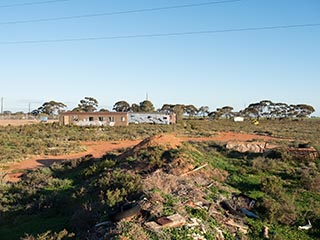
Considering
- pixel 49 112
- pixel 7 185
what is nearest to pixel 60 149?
pixel 7 185

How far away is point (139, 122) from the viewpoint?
59.2 meters

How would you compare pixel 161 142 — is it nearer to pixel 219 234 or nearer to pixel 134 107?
pixel 219 234

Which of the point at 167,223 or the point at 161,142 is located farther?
the point at 161,142

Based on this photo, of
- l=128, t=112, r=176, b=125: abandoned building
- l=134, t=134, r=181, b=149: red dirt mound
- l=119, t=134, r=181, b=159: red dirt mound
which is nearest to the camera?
l=119, t=134, r=181, b=159: red dirt mound

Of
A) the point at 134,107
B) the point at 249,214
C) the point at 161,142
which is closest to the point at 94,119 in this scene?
the point at 161,142

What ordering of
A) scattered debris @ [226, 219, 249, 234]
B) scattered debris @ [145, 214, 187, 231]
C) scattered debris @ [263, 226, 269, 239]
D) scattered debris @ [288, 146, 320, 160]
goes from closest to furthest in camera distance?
scattered debris @ [145, 214, 187, 231] < scattered debris @ [226, 219, 249, 234] < scattered debris @ [263, 226, 269, 239] < scattered debris @ [288, 146, 320, 160]

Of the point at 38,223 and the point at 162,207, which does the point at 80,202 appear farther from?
the point at 162,207

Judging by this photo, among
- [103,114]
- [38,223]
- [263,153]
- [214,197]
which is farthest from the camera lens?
[103,114]

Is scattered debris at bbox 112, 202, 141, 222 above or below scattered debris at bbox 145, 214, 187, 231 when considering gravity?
above

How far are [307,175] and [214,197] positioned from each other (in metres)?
6.46

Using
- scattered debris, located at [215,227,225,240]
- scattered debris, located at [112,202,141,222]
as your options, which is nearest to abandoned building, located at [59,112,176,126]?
scattered debris, located at [112,202,141,222]

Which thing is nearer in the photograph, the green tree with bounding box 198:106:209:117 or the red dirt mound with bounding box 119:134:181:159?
the red dirt mound with bounding box 119:134:181:159

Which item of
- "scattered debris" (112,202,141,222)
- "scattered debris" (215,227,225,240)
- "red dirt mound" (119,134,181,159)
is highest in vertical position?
"red dirt mound" (119,134,181,159)

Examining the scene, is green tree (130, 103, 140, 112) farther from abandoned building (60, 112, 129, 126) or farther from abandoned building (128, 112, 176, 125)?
abandoned building (60, 112, 129, 126)
